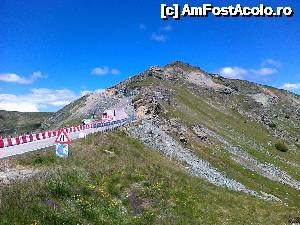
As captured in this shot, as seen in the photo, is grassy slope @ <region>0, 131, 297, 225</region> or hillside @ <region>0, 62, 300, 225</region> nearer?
grassy slope @ <region>0, 131, 297, 225</region>

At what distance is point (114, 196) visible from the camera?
78.5ft

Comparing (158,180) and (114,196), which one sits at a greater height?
(158,180)

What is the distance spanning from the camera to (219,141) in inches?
2771

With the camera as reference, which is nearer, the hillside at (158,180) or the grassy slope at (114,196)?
the grassy slope at (114,196)

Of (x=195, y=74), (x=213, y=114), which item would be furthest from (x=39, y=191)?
(x=195, y=74)

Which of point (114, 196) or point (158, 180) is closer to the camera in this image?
point (114, 196)

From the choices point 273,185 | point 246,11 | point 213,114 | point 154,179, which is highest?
point 246,11

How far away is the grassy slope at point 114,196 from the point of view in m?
19.0

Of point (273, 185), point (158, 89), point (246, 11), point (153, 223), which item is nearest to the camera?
point (153, 223)

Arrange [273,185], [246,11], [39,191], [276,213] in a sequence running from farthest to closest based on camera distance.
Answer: [273,185]
[246,11]
[276,213]
[39,191]

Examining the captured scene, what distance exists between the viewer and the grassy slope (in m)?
19.0

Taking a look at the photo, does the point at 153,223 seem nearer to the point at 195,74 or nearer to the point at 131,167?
the point at 131,167

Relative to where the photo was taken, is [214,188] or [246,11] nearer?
[214,188]

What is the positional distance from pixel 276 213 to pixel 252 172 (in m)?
28.8
